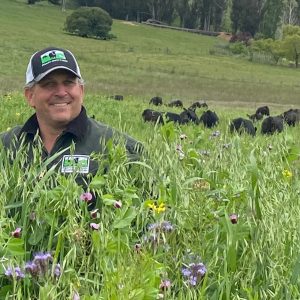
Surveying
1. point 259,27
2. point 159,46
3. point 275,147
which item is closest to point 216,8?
point 259,27

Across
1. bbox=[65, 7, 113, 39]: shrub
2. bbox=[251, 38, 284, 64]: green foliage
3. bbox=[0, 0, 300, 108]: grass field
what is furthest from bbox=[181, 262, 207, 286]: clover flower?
bbox=[251, 38, 284, 64]: green foliage

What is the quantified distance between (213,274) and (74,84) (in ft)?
7.22

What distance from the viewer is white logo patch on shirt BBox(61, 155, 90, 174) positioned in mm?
3658

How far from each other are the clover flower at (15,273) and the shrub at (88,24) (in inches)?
2733

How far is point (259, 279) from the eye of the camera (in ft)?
9.44

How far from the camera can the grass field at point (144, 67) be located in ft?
107

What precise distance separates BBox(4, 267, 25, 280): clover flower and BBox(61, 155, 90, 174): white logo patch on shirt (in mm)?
1091

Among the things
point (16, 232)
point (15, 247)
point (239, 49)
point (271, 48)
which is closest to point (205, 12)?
point (239, 49)

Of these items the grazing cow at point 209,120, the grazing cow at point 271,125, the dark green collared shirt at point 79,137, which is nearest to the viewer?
the dark green collared shirt at point 79,137

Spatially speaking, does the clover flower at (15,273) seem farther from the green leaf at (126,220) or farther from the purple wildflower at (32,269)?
the green leaf at (126,220)

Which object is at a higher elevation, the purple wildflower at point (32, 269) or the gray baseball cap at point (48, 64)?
the gray baseball cap at point (48, 64)

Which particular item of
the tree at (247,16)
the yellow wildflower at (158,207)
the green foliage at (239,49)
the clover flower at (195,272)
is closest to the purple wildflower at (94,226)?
the yellow wildflower at (158,207)

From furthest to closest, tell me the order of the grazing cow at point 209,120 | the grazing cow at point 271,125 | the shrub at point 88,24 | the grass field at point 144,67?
1. the shrub at point 88,24
2. the grass field at point 144,67
3. the grazing cow at point 209,120
4. the grazing cow at point 271,125

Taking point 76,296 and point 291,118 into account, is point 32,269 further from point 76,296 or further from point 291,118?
point 291,118
